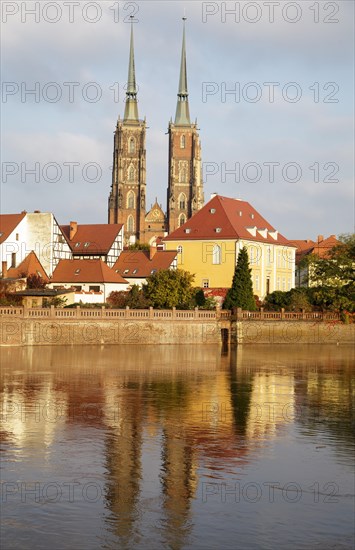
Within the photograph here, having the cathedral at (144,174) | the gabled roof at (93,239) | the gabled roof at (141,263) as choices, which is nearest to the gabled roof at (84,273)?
the gabled roof at (141,263)

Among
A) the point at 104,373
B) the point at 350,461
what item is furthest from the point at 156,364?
the point at 350,461

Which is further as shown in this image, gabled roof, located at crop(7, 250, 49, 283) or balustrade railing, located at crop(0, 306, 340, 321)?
gabled roof, located at crop(7, 250, 49, 283)

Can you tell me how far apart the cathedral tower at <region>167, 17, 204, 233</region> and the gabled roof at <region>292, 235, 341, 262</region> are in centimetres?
2161

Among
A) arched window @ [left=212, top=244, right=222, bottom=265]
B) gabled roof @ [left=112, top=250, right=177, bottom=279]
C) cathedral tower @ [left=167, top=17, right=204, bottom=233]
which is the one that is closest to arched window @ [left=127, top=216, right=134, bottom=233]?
cathedral tower @ [left=167, top=17, right=204, bottom=233]

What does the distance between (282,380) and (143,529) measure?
1131 inches

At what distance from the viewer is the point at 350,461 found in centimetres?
2403

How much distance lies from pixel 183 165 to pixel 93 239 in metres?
62.8

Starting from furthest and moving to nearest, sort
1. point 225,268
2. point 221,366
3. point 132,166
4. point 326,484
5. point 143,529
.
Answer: point 132,166 < point 225,268 < point 221,366 < point 326,484 < point 143,529

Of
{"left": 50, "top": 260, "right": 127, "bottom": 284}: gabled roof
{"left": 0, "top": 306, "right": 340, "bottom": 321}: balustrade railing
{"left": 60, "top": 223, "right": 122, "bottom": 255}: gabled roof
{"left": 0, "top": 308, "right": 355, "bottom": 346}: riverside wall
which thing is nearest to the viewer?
{"left": 0, "top": 308, "right": 355, "bottom": 346}: riverside wall

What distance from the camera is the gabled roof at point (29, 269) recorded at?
3326 inches

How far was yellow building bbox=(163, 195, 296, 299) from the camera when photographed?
94688mm

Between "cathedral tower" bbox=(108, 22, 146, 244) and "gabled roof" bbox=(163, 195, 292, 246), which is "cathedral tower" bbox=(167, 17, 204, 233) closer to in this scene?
"cathedral tower" bbox=(108, 22, 146, 244)

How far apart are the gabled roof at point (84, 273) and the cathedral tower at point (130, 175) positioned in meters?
60.6

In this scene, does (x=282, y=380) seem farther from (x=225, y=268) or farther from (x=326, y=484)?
(x=225, y=268)
